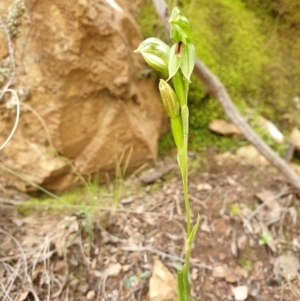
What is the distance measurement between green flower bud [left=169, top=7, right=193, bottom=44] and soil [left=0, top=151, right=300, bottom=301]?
2.59 feet

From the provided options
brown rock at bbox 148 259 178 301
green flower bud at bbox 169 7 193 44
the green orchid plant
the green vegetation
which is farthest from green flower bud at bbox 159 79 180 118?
the green vegetation

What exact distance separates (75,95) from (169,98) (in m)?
0.72

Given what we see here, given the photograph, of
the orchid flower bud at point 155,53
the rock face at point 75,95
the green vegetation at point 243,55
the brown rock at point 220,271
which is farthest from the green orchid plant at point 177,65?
the green vegetation at point 243,55

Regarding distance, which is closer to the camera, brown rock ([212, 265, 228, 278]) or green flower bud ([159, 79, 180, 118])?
green flower bud ([159, 79, 180, 118])

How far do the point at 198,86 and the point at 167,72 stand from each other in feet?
3.06

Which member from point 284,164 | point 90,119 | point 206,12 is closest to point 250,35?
point 206,12

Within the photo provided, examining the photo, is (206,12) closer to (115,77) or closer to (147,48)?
(115,77)

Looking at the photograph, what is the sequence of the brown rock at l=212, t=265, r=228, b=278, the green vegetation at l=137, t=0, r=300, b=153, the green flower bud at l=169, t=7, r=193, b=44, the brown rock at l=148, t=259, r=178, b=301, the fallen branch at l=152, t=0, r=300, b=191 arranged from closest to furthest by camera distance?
the green flower bud at l=169, t=7, r=193, b=44, the brown rock at l=148, t=259, r=178, b=301, the brown rock at l=212, t=265, r=228, b=278, the fallen branch at l=152, t=0, r=300, b=191, the green vegetation at l=137, t=0, r=300, b=153

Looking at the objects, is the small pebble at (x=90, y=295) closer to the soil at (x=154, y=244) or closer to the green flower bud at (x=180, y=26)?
the soil at (x=154, y=244)

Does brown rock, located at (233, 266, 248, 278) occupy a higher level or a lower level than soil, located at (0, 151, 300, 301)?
lower

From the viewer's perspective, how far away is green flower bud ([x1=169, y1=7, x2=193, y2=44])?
0.83m

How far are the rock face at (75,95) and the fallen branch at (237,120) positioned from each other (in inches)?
6.6

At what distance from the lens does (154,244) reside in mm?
1425

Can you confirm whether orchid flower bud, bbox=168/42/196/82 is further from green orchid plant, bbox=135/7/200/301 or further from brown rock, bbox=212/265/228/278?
brown rock, bbox=212/265/228/278
